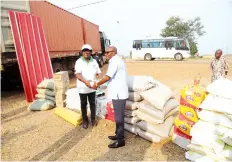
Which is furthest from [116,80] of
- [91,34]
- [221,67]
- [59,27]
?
[91,34]

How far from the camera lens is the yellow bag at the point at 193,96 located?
11.2 ft

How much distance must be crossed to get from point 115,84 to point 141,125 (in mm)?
918

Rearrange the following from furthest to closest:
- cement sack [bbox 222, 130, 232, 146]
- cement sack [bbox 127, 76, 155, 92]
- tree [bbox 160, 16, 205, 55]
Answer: tree [bbox 160, 16, 205, 55]
cement sack [bbox 127, 76, 155, 92]
cement sack [bbox 222, 130, 232, 146]

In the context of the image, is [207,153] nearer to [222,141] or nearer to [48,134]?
[222,141]

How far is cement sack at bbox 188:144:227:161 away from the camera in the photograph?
2.96 metres

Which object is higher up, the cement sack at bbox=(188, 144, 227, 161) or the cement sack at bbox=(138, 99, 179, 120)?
the cement sack at bbox=(138, 99, 179, 120)

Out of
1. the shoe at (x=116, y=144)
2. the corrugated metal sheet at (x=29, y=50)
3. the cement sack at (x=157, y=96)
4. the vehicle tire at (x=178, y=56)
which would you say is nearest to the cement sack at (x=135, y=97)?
the cement sack at (x=157, y=96)

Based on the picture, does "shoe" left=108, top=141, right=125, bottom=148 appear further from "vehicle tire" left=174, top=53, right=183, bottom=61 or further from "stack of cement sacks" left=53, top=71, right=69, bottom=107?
"vehicle tire" left=174, top=53, right=183, bottom=61

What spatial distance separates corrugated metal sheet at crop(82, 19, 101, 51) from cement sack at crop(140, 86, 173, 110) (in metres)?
11.0

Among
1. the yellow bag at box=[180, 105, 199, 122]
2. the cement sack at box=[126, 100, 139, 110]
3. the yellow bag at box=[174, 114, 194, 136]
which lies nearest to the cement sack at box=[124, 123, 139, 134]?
the cement sack at box=[126, 100, 139, 110]

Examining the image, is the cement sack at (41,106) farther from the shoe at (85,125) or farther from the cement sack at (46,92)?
the shoe at (85,125)

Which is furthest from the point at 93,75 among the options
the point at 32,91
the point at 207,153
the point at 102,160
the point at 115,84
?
the point at 32,91

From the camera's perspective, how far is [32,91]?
23.1ft

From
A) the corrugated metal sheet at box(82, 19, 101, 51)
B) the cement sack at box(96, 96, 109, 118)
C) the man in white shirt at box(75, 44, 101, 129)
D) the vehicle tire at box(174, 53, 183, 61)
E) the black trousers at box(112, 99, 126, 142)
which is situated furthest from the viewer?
the vehicle tire at box(174, 53, 183, 61)
